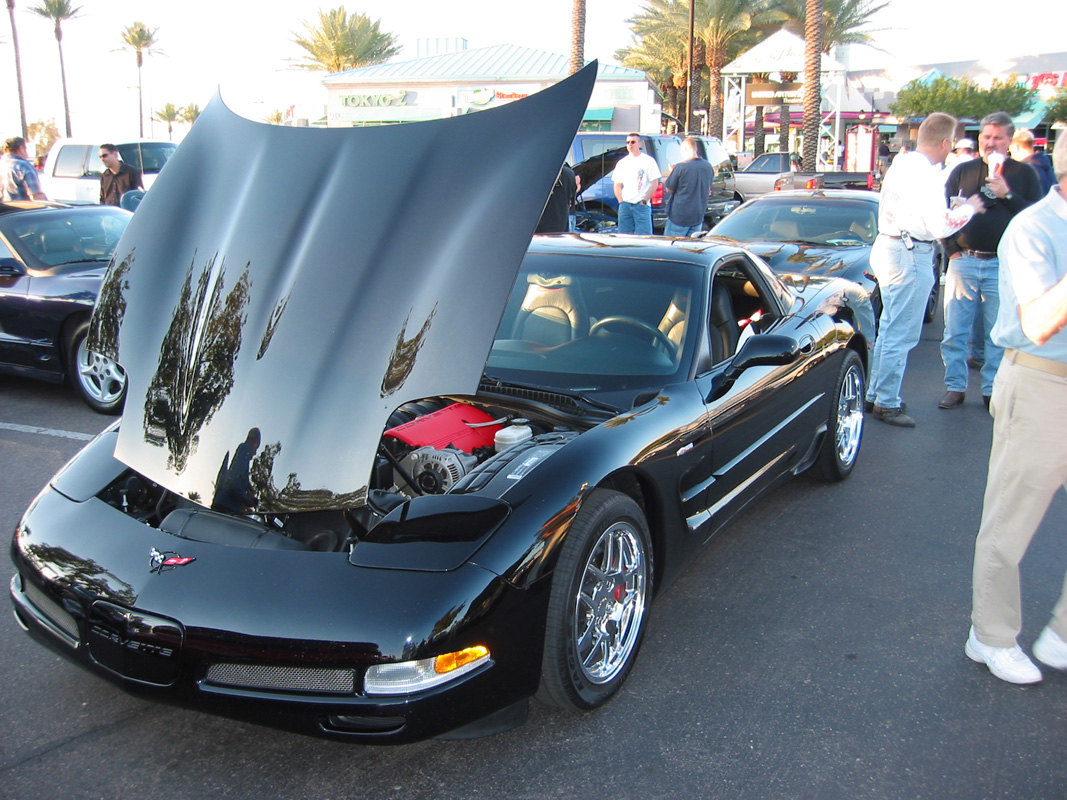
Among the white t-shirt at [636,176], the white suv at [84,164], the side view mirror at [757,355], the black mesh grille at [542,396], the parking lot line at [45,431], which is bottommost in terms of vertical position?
the parking lot line at [45,431]

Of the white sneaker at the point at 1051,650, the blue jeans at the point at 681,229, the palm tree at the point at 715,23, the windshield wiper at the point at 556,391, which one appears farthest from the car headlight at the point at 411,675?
the palm tree at the point at 715,23

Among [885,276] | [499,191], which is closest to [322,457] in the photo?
[499,191]

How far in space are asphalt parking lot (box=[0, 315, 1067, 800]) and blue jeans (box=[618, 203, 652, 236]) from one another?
861 cm

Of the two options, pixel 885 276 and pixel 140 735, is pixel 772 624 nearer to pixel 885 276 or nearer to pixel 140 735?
pixel 140 735

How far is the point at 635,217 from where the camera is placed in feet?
39.7

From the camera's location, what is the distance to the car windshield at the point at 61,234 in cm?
676

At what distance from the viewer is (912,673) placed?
3.07 m

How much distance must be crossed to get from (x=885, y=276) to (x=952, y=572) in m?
2.83

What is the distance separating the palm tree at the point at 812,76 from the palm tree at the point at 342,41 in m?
22.4

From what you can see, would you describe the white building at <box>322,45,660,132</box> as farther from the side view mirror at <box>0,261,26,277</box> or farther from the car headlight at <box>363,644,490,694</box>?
the car headlight at <box>363,644,490,694</box>

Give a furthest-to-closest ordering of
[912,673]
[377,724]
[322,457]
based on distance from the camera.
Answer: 1. [912,673]
2. [322,457]
3. [377,724]

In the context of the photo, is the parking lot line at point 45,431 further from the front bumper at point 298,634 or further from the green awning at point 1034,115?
the green awning at point 1034,115

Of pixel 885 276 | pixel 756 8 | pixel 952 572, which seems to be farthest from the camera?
pixel 756 8

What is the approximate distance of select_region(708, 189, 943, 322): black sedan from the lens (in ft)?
25.0
